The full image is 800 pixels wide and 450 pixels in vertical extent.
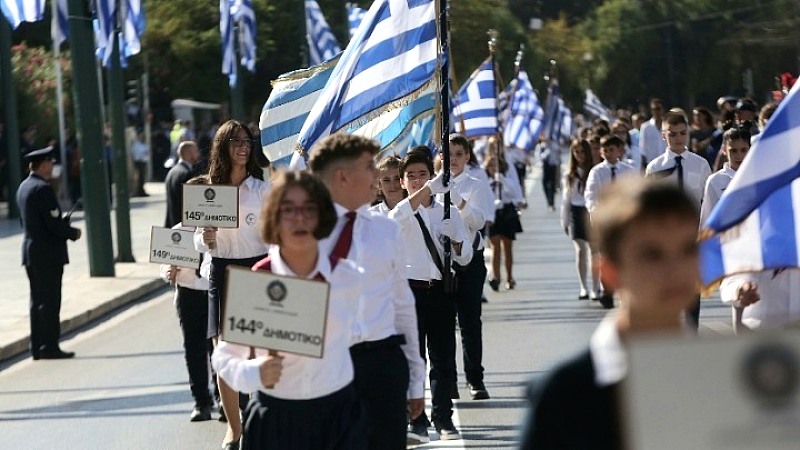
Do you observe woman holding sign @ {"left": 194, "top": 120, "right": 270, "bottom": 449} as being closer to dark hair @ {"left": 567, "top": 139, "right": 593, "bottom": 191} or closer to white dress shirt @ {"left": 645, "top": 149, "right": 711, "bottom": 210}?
white dress shirt @ {"left": 645, "top": 149, "right": 711, "bottom": 210}

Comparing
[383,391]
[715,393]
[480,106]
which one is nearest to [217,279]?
[383,391]

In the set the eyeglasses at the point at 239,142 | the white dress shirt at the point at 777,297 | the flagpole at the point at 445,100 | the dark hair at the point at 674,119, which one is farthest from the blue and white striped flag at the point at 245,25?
the white dress shirt at the point at 777,297

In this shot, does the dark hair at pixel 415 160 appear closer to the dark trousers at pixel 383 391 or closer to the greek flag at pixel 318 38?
the dark trousers at pixel 383 391

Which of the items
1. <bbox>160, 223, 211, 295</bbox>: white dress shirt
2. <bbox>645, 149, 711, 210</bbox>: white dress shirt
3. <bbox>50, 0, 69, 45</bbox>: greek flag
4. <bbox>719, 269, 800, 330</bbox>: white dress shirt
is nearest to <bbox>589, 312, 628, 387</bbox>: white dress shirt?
<bbox>719, 269, 800, 330</bbox>: white dress shirt

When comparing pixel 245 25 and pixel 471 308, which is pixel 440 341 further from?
pixel 245 25

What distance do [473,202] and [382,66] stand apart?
133 centimetres

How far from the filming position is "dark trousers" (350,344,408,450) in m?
6.70

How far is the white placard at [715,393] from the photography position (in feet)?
9.41

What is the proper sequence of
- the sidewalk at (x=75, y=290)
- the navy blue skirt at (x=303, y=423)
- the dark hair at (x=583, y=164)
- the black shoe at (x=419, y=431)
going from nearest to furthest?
1. the navy blue skirt at (x=303, y=423)
2. the black shoe at (x=419, y=431)
3. the sidewalk at (x=75, y=290)
4. the dark hair at (x=583, y=164)

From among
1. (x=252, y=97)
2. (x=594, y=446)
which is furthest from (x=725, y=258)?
(x=252, y=97)

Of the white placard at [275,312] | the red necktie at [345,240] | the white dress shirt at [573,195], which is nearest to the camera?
the white placard at [275,312]

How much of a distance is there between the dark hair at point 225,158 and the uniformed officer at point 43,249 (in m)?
5.24

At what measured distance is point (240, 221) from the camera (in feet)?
32.0

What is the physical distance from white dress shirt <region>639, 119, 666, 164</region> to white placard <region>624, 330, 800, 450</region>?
65.5ft
